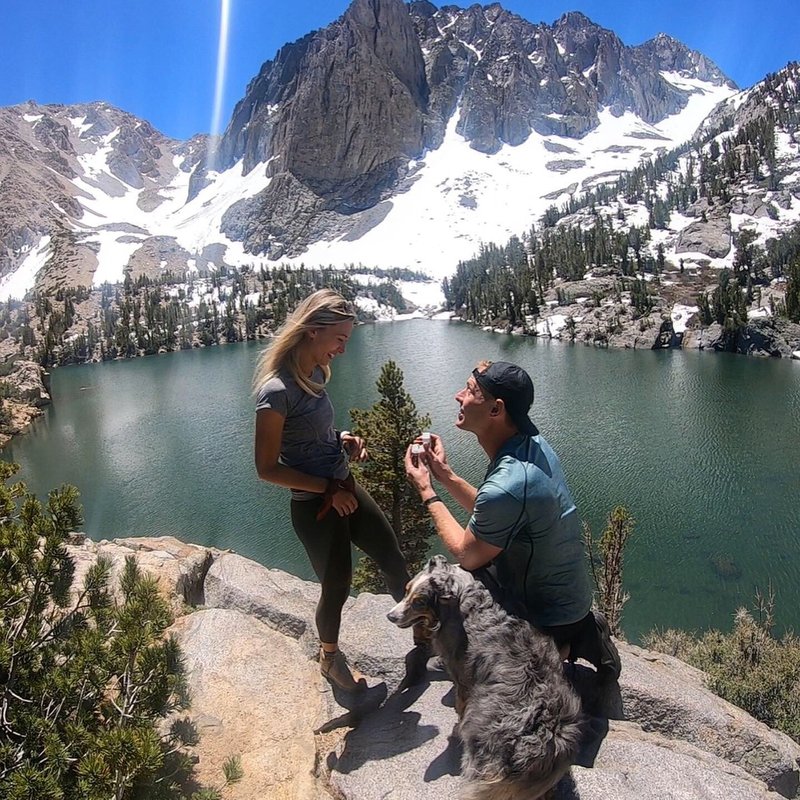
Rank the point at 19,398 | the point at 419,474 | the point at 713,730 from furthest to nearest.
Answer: the point at 19,398
the point at 713,730
the point at 419,474

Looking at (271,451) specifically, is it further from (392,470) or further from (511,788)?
(392,470)

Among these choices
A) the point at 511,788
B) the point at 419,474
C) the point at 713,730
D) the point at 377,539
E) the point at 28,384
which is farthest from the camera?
the point at 28,384

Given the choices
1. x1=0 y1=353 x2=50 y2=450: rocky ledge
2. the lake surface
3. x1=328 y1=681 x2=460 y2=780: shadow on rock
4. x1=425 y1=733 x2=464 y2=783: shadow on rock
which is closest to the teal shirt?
x1=425 y1=733 x2=464 y2=783: shadow on rock

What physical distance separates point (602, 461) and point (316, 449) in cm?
2921

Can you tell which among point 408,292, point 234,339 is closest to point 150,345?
point 234,339

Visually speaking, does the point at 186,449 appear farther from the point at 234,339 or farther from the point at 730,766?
the point at 234,339

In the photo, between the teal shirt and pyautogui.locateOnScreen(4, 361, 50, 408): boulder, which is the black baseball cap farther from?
pyautogui.locateOnScreen(4, 361, 50, 408): boulder

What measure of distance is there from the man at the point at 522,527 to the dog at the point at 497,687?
5.6 inches

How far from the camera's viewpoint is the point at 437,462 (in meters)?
3.38

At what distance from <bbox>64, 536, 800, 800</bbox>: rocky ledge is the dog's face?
32.5 inches

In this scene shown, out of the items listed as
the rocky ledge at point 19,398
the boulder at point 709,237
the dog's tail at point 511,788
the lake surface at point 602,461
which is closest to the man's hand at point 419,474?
the dog's tail at point 511,788

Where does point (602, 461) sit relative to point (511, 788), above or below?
below

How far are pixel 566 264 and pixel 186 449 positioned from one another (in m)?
99.2

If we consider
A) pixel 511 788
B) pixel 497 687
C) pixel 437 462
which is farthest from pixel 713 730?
pixel 437 462
